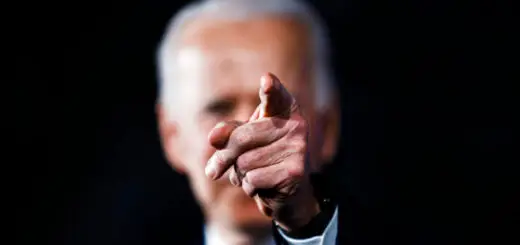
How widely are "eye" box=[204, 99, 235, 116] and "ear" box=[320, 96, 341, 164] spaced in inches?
7.9

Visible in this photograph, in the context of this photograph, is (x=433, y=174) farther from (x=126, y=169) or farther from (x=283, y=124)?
(x=126, y=169)

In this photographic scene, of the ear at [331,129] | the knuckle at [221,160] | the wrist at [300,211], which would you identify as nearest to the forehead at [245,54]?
the ear at [331,129]

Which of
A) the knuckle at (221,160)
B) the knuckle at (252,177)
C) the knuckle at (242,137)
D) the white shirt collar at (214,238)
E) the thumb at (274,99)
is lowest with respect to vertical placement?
the white shirt collar at (214,238)

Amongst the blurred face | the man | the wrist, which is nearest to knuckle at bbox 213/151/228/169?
the wrist

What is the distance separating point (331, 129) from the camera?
109cm

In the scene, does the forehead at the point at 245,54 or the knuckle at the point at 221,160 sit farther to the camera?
the forehead at the point at 245,54

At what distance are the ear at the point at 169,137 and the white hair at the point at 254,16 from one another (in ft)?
0.09

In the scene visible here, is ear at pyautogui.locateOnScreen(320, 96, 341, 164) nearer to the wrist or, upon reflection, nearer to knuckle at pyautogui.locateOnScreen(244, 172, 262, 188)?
the wrist

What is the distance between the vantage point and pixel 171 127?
112 cm

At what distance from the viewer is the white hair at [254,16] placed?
106 centimetres

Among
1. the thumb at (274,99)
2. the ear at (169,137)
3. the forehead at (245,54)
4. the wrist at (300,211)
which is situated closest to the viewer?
the thumb at (274,99)

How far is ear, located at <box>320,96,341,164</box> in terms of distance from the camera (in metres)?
1.08

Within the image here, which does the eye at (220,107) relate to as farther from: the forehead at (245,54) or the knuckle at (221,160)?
the knuckle at (221,160)

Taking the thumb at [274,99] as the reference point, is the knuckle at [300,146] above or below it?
below
